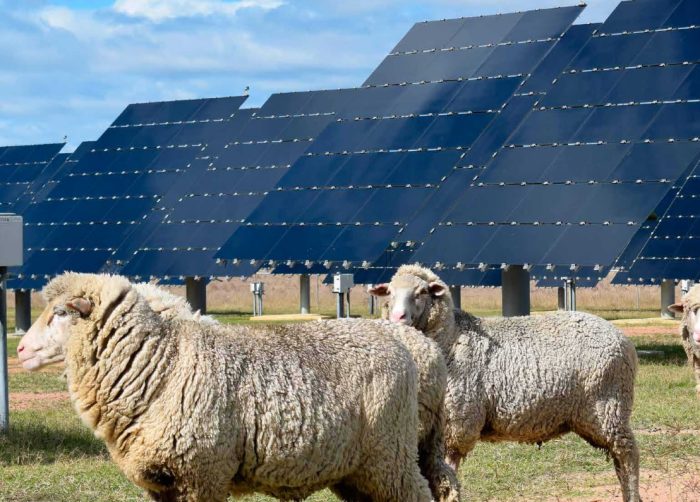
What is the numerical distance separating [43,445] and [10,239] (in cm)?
214

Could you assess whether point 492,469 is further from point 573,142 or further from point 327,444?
point 573,142

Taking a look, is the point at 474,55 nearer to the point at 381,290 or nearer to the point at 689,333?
the point at 689,333

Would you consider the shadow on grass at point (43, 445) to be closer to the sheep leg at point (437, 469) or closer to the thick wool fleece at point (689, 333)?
the sheep leg at point (437, 469)

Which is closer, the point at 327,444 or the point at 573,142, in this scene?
the point at 327,444

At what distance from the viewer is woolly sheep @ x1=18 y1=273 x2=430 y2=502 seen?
640cm

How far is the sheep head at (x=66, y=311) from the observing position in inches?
260

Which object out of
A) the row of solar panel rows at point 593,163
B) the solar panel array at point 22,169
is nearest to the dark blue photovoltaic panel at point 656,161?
the row of solar panel rows at point 593,163

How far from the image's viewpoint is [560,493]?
9.89 meters

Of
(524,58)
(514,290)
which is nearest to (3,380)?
(514,290)

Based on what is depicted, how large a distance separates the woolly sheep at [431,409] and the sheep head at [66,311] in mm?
737

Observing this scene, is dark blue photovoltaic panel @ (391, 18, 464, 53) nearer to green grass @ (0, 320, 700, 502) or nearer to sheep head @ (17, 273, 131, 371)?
green grass @ (0, 320, 700, 502)

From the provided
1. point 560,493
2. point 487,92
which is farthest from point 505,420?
point 487,92

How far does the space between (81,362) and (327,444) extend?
129cm

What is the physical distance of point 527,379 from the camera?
953 cm
